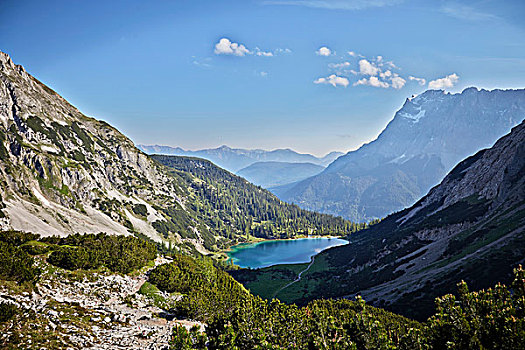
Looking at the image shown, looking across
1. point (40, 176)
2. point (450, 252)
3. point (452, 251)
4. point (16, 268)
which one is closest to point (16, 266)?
point (16, 268)

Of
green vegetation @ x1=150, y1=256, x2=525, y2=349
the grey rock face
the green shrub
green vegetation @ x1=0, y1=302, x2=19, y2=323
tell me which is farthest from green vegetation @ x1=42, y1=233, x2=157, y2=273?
the grey rock face

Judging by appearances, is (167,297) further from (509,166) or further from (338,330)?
(509,166)

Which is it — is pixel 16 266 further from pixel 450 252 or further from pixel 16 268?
pixel 450 252

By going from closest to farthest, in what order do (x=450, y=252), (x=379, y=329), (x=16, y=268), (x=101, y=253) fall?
(x=379, y=329) < (x=16, y=268) < (x=101, y=253) < (x=450, y=252)

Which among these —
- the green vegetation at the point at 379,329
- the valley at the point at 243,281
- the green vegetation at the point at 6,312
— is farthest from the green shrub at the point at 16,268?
the green vegetation at the point at 379,329

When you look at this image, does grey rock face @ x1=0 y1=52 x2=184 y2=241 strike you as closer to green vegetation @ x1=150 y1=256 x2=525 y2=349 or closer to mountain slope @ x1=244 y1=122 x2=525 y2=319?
mountain slope @ x1=244 y1=122 x2=525 y2=319

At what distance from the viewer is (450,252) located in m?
89.2

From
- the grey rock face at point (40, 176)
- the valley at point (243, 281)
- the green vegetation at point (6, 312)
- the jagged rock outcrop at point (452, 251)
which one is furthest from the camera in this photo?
the grey rock face at point (40, 176)

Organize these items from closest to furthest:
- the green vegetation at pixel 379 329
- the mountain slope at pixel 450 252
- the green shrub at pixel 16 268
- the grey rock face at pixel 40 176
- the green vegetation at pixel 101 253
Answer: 1. the green vegetation at pixel 379 329
2. the green shrub at pixel 16 268
3. the green vegetation at pixel 101 253
4. the mountain slope at pixel 450 252
5. the grey rock face at pixel 40 176

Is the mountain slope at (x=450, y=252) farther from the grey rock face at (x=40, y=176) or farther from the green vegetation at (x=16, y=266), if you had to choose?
the grey rock face at (x=40, y=176)

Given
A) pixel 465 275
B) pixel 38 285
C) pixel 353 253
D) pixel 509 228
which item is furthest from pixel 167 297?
pixel 353 253

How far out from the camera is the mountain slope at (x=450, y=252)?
66.2 meters

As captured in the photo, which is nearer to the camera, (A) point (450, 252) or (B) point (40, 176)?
(A) point (450, 252)

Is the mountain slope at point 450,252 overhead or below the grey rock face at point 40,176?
below
